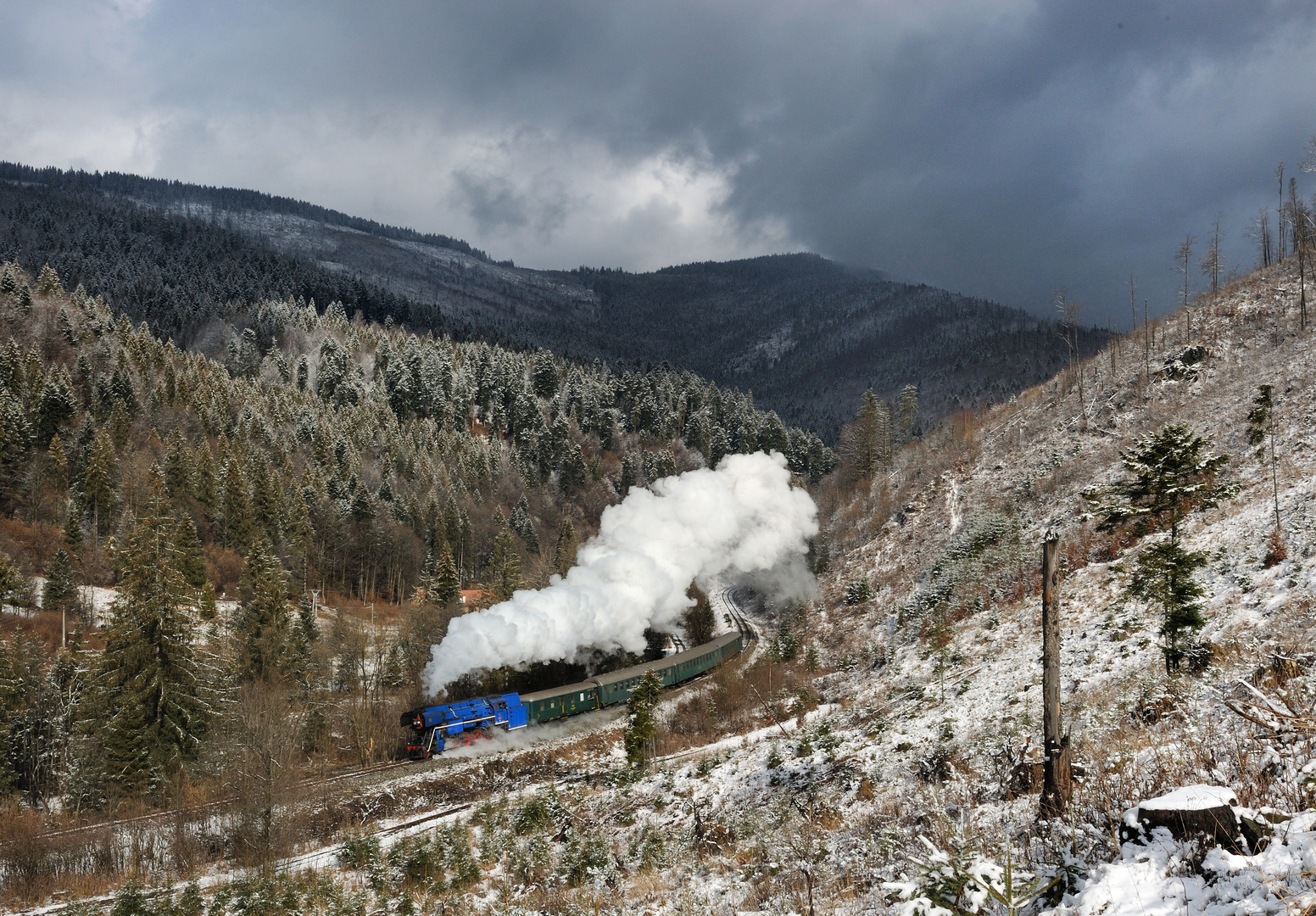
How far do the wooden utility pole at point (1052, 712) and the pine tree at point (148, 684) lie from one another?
130ft

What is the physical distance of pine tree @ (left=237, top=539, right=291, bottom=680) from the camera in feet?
160

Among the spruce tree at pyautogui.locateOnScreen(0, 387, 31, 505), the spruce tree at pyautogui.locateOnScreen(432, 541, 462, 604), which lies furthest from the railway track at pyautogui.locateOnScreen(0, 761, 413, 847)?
the spruce tree at pyautogui.locateOnScreen(0, 387, 31, 505)

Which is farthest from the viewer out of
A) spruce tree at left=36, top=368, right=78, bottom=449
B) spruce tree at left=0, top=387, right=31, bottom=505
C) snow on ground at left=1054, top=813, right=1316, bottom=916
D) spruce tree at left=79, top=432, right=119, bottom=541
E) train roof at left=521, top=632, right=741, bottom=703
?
spruce tree at left=36, top=368, right=78, bottom=449

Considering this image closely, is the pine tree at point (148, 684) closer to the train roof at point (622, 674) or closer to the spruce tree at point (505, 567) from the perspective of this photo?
the spruce tree at point (505, 567)

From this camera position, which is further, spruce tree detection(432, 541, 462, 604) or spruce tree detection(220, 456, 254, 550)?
spruce tree detection(220, 456, 254, 550)

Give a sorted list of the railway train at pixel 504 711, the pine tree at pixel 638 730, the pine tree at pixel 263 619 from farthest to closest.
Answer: the pine tree at pixel 263 619
the railway train at pixel 504 711
the pine tree at pixel 638 730

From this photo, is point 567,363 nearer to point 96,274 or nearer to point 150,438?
point 150,438

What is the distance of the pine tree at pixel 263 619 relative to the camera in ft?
160

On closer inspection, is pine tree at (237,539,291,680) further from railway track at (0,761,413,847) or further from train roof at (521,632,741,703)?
train roof at (521,632,741,703)

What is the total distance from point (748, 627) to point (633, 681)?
25.3m

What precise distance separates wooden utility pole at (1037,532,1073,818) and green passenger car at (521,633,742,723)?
837 inches

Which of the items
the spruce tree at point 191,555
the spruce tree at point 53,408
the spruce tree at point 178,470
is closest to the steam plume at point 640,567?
the spruce tree at point 191,555

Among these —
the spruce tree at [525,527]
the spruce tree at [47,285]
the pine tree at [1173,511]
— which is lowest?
the pine tree at [1173,511]

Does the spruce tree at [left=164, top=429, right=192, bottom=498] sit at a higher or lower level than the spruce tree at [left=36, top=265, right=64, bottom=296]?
lower
